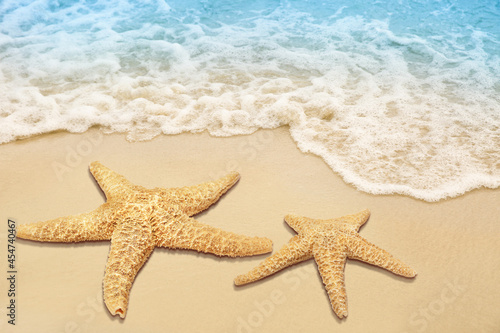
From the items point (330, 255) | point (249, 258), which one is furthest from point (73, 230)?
point (330, 255)

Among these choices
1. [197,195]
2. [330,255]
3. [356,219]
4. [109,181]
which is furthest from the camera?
[109,181]

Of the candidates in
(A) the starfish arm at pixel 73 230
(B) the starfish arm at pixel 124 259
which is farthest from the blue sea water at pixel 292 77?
(B) the starfish arm at pixel 124 259

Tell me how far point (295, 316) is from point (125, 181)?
6.91ft

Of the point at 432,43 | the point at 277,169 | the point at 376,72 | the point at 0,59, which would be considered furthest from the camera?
the point at 432,43

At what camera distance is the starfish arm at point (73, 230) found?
3.24 m

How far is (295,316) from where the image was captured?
113 inches

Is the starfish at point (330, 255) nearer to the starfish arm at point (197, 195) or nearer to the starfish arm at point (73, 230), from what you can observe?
the starfish arm at point (197, 195)

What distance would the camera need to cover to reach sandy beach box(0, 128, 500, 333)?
9.29ft

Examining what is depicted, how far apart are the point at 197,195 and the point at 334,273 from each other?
4.90ft

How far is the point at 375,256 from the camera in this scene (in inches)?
120

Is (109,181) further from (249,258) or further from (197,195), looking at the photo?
(249,258)

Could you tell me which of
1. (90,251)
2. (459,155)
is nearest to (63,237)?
(90,251)

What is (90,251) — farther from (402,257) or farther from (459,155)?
(459,155)

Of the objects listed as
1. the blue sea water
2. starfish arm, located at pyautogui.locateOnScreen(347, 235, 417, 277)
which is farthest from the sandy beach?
the blue sea water
